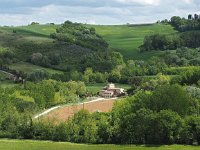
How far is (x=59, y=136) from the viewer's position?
8944 centimetres

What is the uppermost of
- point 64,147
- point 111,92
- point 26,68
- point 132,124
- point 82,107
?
point 132,124

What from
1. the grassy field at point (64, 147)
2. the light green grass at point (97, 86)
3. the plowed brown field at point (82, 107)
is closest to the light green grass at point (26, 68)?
the light green grass at point (97, 86)

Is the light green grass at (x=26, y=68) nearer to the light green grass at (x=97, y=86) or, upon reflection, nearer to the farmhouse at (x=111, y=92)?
the light green grass at (x=97, y=86)

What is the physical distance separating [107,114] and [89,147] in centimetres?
1653

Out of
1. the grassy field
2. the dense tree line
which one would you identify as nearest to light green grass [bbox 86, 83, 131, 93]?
the dense tree line

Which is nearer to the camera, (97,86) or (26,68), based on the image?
(97,86)

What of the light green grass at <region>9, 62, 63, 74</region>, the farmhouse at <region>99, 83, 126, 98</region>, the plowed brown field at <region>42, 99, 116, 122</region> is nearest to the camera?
the plowed brown field at <region>42, 99, 116, 122</region>

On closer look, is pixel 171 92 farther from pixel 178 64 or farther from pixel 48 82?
pixel 178 64

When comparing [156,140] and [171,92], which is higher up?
[171,92]

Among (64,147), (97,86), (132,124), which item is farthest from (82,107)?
(97,86)

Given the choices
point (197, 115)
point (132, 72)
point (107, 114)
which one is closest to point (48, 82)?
point (132, 72)

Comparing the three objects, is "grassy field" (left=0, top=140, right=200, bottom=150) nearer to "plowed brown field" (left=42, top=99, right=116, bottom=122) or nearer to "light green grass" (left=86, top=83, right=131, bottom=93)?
"plowed brown field" (left=42, top=99, right=116, bottom=122)

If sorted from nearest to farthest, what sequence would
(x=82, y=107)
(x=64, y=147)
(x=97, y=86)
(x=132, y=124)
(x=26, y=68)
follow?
(x=64, y=147) < (x=132, y=124) < (x=82, y=107) < (x=97, y=86) < (x=26, y=68)

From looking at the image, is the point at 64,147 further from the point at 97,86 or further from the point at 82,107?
the point at 97,86
